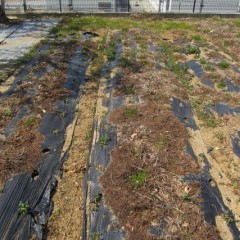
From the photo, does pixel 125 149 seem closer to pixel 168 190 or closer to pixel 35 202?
pixel 168 190

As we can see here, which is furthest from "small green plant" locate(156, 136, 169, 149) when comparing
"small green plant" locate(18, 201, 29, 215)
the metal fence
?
the metal fence

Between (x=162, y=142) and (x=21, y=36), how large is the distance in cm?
1031

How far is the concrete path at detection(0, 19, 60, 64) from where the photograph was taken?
11.5 meters

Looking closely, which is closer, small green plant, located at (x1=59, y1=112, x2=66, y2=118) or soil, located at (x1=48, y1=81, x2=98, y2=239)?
soil, located at (x1=48, y1=81, x2=98, y2=239)

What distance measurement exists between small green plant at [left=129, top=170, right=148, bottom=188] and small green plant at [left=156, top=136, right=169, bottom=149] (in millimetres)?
919

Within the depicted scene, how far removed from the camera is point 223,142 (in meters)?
6.67

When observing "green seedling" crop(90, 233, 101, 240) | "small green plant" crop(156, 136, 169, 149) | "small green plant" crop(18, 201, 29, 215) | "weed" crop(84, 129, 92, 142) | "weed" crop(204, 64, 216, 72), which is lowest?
"green seedling" crop(90, 233, 101, 240)

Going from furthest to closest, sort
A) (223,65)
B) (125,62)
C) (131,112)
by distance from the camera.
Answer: (125,62), (223,65), (131,112)

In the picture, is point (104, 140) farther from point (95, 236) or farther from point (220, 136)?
point (220, 136)

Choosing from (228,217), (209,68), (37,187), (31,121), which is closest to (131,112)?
(31,121)

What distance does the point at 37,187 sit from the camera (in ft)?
17.5

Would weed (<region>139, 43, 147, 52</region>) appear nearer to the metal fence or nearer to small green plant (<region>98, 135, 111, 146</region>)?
small green plant (<region>98, 135, 111, 146</region>)

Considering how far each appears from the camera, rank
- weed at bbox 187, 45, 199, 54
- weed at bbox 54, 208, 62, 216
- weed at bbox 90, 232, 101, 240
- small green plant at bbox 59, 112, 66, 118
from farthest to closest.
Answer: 1. weed at bbox 187, 45, 199, 54
2. small green plant at bbox 59, 112, 66, 118
3. weed at bbox 54, 208, 62, 216
4. weed at bbox 90, 232, 101, 240

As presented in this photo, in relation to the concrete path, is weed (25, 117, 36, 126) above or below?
below
